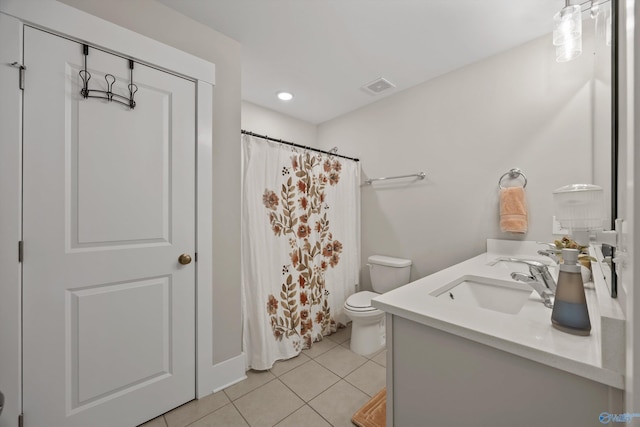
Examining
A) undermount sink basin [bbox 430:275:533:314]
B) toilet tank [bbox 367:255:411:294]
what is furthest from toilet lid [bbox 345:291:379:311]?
undermount sink basin [bbox 430:275:533:314]

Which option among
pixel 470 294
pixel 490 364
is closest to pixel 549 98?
pixel 470 294

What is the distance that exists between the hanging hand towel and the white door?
6.90ft

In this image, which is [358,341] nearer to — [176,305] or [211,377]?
[211,377]

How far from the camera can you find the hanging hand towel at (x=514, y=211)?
5.78ft

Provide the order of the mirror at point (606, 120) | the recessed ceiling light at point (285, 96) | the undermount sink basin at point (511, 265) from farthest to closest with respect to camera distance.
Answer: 1. the recessed ceiling light at point (285, 96)
2. the undermount sink basin at point (511, 265)
3. the mirror at point (606, 120)

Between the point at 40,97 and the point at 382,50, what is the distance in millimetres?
2018

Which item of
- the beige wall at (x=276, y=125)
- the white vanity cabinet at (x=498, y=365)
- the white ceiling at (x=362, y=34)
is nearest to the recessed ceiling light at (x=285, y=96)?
the white ceiling at (x=362, y=34)

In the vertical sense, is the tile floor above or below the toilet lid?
below

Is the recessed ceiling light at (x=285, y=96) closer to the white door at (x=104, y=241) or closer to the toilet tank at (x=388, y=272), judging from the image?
the white door at (x=104, y=241)

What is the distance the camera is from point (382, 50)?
1927 mm

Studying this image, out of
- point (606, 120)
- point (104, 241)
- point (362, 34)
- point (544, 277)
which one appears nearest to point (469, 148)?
point (606, 120)

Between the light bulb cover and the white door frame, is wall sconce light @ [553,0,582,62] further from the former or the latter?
the white door frame

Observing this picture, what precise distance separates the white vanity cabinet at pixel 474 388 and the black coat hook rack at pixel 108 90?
5.37 feet

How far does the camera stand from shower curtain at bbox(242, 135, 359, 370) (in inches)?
72.3
